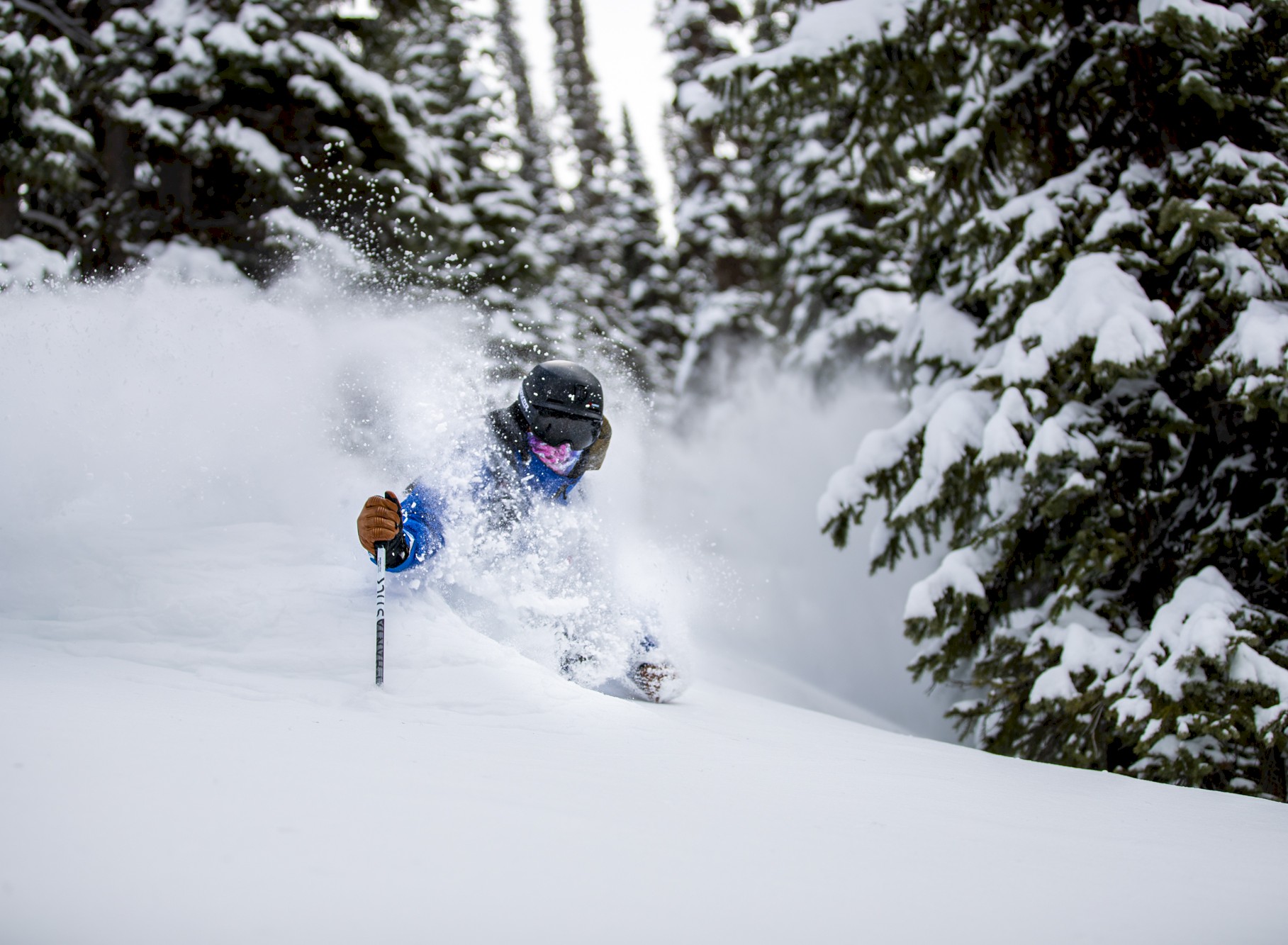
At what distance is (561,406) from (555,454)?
0.34 metres

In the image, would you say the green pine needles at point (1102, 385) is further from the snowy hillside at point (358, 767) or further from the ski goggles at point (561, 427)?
the ski goggles at point (561, 427)

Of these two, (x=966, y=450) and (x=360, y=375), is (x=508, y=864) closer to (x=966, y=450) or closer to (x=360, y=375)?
(x=966, y=450)

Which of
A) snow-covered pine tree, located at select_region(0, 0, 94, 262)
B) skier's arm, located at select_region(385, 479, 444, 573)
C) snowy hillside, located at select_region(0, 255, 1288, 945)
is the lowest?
snowy hillside, located at select_region(0, 255, 1288, 945)

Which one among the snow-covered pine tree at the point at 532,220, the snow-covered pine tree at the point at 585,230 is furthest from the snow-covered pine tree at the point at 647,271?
the snow-covered pine tree at the point at 532,220

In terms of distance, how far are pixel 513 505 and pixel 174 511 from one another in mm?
2014

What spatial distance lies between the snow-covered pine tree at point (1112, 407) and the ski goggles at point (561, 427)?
225 cm

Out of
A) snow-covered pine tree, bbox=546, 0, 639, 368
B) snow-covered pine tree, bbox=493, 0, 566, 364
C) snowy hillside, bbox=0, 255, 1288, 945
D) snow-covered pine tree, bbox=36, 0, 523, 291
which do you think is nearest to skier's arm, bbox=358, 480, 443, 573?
snowy hillside, bbox=0, 255, 1288, 945

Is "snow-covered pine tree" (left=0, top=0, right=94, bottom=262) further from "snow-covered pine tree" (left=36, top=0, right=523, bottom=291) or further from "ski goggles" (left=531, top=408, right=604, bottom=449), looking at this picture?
"ski goggles" (left=531, top=408, right=604, bottom=449)

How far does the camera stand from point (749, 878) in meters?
2.13

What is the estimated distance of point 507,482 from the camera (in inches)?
206

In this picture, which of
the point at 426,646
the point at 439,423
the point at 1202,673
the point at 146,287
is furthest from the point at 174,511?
the point at 1202,673

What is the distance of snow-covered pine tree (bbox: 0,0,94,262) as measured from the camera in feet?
33.0

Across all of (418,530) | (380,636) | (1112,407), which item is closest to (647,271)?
(1112,407)

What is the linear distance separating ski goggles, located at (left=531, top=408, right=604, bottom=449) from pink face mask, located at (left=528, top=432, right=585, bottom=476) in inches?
1.7
